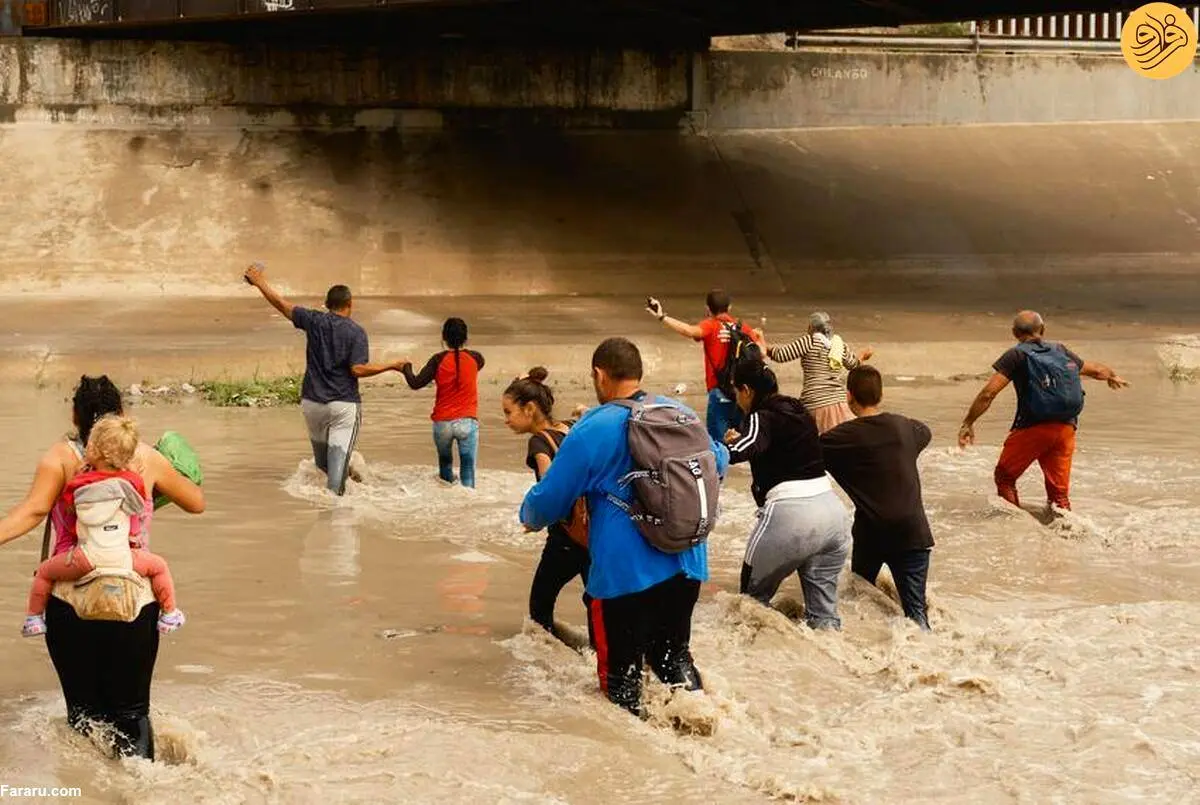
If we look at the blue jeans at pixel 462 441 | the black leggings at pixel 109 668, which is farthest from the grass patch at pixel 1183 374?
the black leggings at pixel 109 668

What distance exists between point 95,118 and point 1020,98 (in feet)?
55.8

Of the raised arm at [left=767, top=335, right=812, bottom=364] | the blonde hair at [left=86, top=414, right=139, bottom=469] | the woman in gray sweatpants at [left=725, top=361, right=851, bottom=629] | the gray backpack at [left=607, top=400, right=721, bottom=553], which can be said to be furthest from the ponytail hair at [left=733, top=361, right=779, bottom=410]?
the raised arm at [left=767, top=335, right=812, bottom=364]

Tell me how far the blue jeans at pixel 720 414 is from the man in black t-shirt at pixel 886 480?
491 centimetres

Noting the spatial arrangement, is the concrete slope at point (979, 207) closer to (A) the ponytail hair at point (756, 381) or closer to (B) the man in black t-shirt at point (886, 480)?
(B) the man in black t-shirt at point (886, 480)

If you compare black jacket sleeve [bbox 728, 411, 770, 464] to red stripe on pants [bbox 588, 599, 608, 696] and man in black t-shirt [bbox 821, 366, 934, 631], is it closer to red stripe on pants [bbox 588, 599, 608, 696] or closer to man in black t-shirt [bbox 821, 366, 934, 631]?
man in black t-shirt [bbox 821, 366, 934, 631]

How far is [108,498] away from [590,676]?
2625 mm

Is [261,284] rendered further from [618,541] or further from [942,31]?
[942,31]

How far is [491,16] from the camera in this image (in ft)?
90.6

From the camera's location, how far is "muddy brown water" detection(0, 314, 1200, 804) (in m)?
6.84

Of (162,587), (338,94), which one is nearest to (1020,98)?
(338,94)

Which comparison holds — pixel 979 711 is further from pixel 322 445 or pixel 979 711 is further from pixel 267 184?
pixel 267 184

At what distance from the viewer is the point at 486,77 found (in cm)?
3117

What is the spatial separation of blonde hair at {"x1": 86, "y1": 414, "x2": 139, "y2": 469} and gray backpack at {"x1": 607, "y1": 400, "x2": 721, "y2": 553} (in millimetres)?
1908

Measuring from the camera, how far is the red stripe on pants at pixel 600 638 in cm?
730
